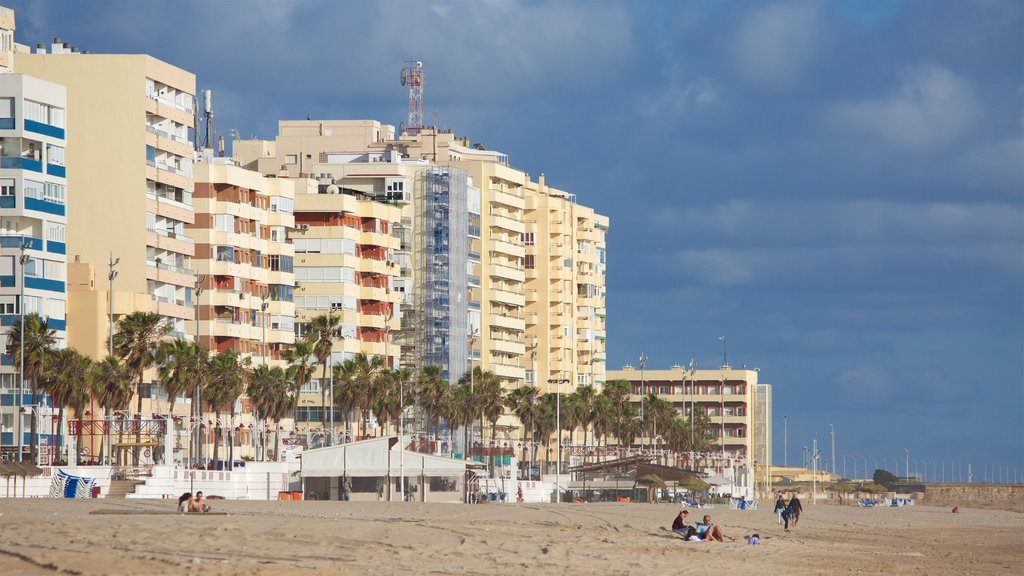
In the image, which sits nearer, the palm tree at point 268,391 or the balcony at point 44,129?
the balcony at point 44,129

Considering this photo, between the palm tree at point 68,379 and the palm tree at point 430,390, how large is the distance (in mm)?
37434

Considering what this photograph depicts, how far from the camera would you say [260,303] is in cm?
12200

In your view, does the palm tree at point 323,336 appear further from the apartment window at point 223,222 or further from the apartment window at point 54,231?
the apartment window at point 54,231

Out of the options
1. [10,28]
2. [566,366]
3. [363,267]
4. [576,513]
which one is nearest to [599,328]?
[566,366]

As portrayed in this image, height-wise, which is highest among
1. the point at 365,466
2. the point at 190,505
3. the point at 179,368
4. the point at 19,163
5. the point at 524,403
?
the point at 19,163

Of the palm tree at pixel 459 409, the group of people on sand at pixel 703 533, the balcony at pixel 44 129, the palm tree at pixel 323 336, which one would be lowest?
the group of people on sand at pixel 703 533

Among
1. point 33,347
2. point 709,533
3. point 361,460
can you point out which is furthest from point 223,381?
point 709,533

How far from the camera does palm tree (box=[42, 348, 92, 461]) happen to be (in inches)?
3460

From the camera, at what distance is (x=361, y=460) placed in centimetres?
8194

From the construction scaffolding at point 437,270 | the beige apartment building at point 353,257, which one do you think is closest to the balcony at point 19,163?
the beige apartment building at point 353,257

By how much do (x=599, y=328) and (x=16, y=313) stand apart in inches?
3814

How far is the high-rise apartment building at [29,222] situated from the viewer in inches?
3770

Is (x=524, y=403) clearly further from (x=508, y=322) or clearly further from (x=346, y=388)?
(x=346, y=388)

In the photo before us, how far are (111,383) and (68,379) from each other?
2.67m
